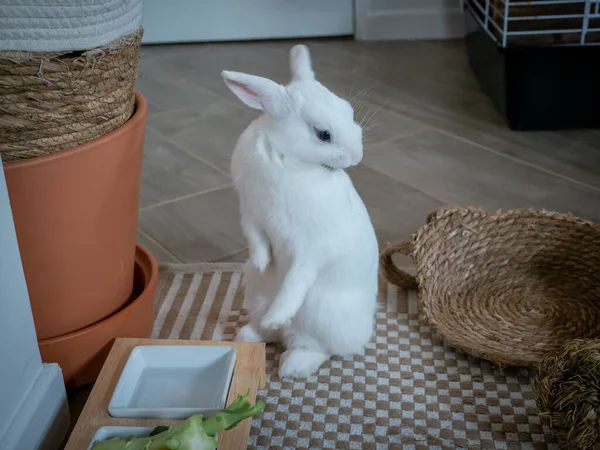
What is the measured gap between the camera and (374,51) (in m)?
2.71

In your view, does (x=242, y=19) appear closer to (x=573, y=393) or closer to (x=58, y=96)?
Answer: (x=58, y=96)

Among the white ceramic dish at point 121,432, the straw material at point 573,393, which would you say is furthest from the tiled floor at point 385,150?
the straw material at point 573,393

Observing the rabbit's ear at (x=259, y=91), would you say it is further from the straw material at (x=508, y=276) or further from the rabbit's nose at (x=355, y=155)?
the straw material at (x=508, y=276)

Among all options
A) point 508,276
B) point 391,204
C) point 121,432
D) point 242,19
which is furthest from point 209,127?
point 121,432

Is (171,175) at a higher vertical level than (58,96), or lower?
lower

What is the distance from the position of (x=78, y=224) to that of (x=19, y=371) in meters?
0.21

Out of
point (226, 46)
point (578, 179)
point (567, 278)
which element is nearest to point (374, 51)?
point (226, 46)

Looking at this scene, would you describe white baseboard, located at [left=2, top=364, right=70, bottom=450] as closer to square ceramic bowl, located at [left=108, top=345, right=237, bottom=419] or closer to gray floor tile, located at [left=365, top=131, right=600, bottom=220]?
square ceramic bowl, located at [left=108, top=345, right=237, bottom=419]

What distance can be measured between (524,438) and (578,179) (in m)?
0.91

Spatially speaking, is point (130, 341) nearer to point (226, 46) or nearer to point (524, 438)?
point (524, 438)

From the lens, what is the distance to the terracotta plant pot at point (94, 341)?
102cm

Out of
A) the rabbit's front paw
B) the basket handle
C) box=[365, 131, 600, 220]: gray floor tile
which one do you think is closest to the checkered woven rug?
the basket handle

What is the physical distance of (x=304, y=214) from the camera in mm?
931

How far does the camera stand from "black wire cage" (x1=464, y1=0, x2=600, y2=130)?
186 cm
